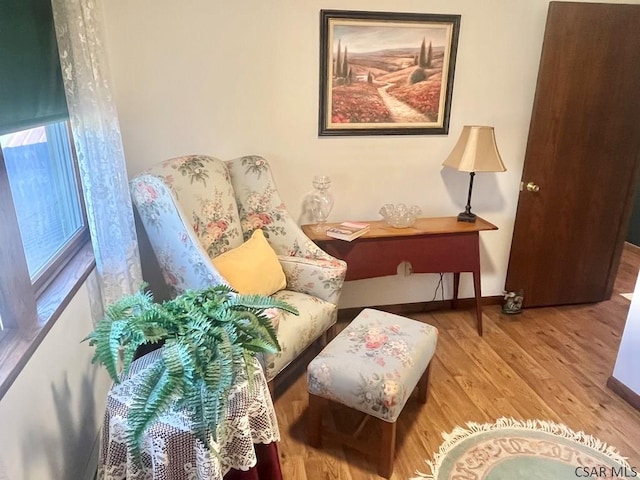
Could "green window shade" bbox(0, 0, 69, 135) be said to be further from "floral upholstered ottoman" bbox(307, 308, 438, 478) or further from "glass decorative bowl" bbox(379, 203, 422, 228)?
"glass decorative bowl" bbox(379, 203, 422, 228)

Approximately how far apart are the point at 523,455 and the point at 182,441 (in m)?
1.44

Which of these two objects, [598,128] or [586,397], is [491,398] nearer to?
[586,397]

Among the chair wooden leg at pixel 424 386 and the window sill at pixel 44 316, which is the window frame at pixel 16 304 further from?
the chair wooden leg at pixel 424 386

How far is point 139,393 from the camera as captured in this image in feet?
3.81

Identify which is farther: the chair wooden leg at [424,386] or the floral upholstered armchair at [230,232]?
the chair wooden leg at [424,386]

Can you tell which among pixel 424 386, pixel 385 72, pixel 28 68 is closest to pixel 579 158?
pixel 385 72

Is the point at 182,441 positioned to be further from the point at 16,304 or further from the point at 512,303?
the point at 512,303

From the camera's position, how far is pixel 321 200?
2.73 m

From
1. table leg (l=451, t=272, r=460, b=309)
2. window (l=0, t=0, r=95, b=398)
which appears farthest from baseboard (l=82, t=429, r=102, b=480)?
table leg (l=451, t=272, r=460, b=309)

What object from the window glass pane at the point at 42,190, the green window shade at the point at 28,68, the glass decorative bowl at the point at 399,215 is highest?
the green window shade at the point at 28,68

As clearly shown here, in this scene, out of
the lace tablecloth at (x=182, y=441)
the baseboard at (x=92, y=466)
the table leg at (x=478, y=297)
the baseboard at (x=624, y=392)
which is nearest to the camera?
the lace tablecloth at (x=182, y=441)

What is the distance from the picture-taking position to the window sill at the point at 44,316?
1.22 m

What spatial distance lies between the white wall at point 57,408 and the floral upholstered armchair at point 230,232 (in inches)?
16.0


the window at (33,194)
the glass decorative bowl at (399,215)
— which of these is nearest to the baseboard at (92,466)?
the window at (33,194)
